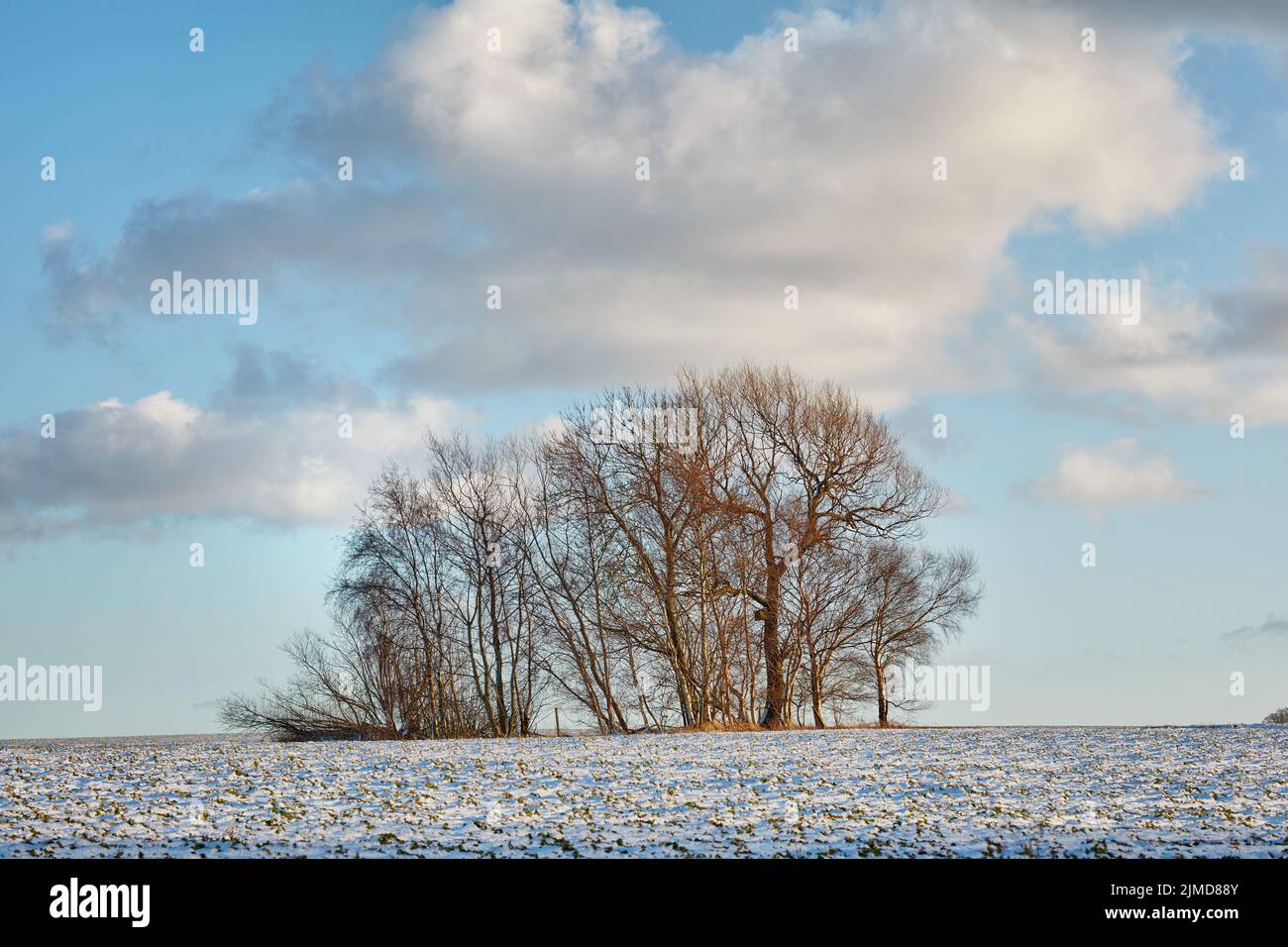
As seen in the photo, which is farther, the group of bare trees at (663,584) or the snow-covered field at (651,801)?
the group of bare trees at (663,584)

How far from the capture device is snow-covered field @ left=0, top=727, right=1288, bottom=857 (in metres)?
15.1

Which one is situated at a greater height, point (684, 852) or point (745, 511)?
point (745, 511)

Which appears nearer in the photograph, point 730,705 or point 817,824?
point 817,824

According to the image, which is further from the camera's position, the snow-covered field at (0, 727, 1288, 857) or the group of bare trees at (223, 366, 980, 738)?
the group of bare trees at (223, 366, 980, 738)

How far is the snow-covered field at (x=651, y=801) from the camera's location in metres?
15.1

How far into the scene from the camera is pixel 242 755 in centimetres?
2486

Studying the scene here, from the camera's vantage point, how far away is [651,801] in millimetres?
18281
